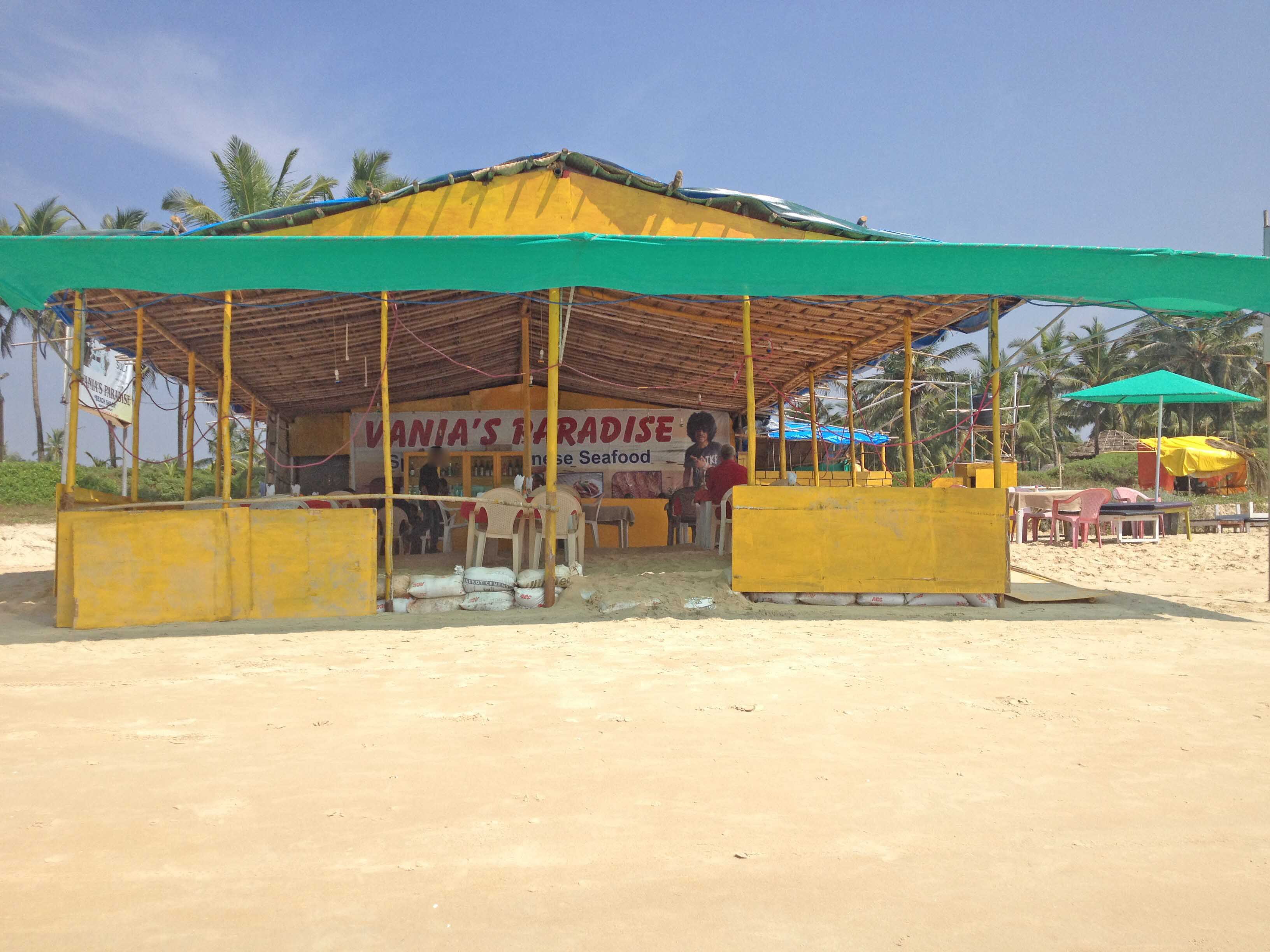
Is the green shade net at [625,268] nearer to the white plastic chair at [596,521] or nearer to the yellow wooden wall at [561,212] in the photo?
the yellow wooden wall at [561,212]

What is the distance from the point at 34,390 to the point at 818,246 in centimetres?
3189

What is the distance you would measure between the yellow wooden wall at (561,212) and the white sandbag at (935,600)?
12.0 ft

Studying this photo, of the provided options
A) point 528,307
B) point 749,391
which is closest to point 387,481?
point 749,391

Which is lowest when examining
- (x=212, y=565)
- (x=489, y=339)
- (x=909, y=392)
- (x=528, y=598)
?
(x=528, y=598)

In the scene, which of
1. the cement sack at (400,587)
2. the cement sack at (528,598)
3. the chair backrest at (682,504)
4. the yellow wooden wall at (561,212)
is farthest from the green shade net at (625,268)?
the chair backrest at (682,504)

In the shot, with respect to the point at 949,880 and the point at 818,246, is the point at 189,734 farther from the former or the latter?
the point at 818,246

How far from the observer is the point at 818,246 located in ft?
20.8

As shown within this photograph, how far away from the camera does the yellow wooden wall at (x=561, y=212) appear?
848cm

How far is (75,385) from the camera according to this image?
677cm

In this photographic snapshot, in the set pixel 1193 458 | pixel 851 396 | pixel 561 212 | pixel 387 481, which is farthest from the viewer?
pixel 1193 458

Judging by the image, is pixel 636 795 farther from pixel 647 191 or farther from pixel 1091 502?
pixel 1091 502

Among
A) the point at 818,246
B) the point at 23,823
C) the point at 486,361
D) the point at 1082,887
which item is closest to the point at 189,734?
the point at 23,823

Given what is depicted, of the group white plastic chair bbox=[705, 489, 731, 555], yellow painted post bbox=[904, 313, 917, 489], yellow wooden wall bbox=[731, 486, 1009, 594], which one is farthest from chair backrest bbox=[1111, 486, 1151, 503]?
yellow wooden wall bbox=[731, 486, 1009, 594]

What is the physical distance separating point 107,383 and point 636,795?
771 centimetres
